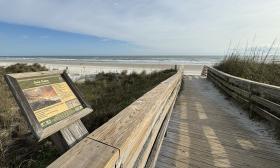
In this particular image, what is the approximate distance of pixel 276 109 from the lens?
4379 millimetres

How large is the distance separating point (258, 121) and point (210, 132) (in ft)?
5.07

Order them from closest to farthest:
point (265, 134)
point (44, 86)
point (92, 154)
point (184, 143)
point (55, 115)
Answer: point (92, 154), point (55, 115), point (44, 86), point (184, 143), point (265, 134)

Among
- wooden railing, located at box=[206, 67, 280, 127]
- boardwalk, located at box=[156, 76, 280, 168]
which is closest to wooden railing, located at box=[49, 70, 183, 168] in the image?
boardwalk, located at box=[156, 76, 280, 168]

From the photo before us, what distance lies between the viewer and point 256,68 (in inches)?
320

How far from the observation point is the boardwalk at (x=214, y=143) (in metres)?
3.23

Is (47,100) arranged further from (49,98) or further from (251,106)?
(251,106)

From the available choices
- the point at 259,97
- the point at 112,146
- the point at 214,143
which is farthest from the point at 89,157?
the point at 259,97

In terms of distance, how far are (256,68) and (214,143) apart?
17.9ft

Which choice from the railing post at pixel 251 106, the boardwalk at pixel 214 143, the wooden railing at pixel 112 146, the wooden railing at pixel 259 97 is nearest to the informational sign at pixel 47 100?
the wooden railing at pixel 112 146

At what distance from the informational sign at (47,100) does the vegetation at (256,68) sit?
21.6 ft

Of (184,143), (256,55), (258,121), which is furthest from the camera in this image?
(256,55)

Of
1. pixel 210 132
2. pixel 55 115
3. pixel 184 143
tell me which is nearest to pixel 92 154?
pixel 55 115

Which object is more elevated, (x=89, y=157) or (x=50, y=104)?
(x=50, y=104)

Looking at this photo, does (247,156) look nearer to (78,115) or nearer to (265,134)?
(265,134)
